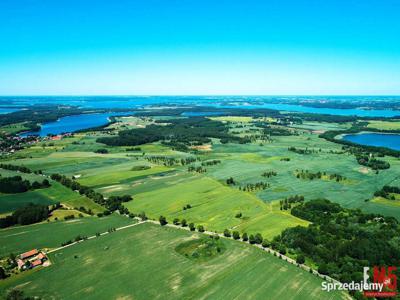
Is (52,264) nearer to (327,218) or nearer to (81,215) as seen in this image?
(81,215)

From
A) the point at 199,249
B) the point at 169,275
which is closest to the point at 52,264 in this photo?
the point at 169,275

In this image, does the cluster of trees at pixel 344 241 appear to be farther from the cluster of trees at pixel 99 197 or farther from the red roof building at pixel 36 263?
the cluster of trees at pixel 99 197

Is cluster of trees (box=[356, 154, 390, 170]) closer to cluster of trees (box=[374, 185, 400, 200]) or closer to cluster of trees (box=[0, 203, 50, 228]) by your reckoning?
cluster of trees (box=[374, 185, 400, 200])

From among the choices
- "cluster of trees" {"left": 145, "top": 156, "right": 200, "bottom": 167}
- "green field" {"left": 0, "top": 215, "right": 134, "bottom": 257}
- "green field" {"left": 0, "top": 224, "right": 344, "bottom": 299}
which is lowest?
"cluster of trees" {"left": 145, "top": 156, "right": 200, "bottom": 167}

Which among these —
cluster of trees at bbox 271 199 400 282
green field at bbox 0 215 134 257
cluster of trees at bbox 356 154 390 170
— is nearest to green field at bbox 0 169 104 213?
green field at bbox 0 215 134 257

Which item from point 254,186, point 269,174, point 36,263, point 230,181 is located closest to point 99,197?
point 36,263

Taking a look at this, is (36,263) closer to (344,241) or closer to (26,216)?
(26,216)
